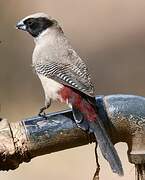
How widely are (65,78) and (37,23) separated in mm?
496

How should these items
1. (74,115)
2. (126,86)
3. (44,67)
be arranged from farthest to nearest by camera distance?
(126,86), (44,67), (74,115)

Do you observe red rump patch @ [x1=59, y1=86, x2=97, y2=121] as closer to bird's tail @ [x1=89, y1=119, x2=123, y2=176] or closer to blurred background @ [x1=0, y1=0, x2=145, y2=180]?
bird's tail @ [x1=89, y1=119, x2=123, y2=176]

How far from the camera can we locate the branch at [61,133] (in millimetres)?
3252

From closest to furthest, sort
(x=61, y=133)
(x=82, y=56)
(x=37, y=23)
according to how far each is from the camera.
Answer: (x=61, y=133), (x=37, y=23), (x=82, y=56)

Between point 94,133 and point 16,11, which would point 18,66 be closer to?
point 16,11

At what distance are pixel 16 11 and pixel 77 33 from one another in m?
0.66

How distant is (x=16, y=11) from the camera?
9.19 m

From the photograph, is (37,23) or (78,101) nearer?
(78,101)

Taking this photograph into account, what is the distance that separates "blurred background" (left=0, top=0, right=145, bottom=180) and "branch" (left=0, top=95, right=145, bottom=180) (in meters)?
3.04

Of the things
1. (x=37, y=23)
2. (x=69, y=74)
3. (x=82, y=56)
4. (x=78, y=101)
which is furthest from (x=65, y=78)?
(x=82, y=56)

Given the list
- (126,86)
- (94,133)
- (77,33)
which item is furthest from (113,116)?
(77,33)

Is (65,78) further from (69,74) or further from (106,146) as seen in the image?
(106,146)

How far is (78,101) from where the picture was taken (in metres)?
3.74

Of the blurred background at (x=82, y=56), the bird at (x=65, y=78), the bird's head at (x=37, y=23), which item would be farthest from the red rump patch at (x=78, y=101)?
the blurred background at (x=82, y=56)
